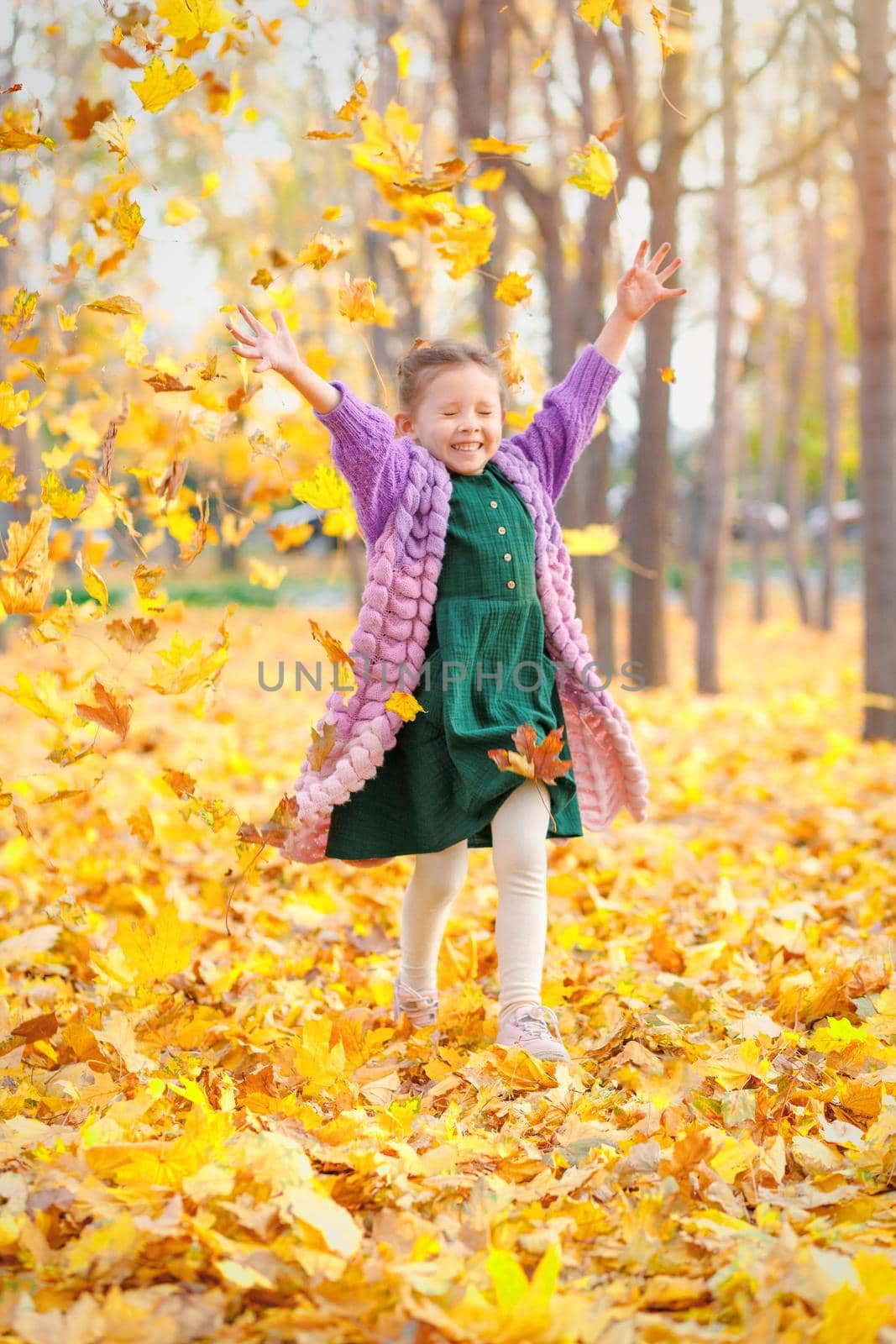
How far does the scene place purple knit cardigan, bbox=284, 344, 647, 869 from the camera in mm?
2488

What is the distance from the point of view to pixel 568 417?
9.17 ft

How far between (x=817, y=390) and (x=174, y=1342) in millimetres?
32703

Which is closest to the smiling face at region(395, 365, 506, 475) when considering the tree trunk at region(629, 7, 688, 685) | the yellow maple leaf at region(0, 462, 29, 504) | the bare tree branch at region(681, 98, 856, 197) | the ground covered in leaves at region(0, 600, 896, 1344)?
the ground covered in leaves at region(0, 600, 896, 1344)

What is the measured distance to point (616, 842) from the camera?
4.37 m

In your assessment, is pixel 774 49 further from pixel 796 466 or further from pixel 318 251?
pixel 796 466

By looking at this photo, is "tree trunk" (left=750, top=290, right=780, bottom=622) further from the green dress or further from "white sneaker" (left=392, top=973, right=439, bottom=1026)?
"white sneaker" (left=392, top=973, right=439, bottom=1026)

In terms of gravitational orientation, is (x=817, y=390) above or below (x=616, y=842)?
above

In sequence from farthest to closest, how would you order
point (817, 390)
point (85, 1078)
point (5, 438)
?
1. point (817, 390)
2. point (5, 438)
3. point (85, 1078)

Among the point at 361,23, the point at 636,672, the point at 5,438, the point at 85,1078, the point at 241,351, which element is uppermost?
the point at 361,23

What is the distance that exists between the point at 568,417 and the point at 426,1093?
1.51 m

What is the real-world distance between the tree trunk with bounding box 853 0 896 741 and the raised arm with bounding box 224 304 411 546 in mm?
4300

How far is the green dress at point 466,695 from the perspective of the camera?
2463 mm

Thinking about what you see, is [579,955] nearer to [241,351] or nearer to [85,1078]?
[85,1078]

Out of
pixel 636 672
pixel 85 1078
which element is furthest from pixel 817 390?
pixel 85 1078
